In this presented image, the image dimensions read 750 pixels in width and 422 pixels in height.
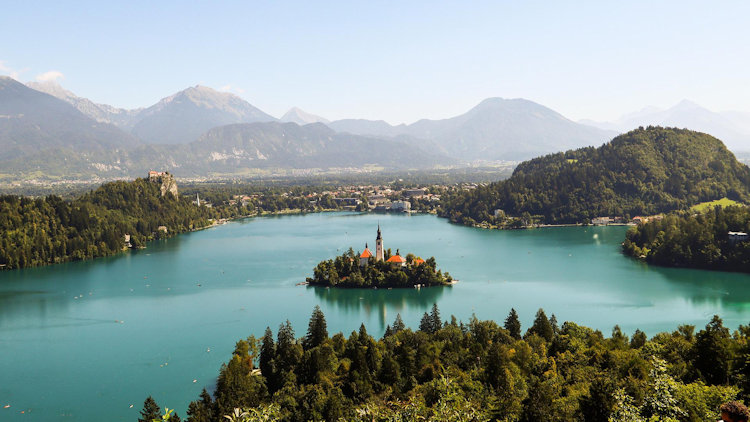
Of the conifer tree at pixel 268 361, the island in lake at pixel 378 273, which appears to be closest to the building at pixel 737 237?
the island in lake at pixel 378 273

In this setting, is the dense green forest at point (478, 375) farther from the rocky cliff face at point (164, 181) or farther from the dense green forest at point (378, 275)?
the rocky cliff face at point (164, 181)

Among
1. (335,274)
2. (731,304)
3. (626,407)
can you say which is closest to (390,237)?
(335,274)

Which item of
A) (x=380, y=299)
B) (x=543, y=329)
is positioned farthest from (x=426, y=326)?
A: (x=380, y=299)

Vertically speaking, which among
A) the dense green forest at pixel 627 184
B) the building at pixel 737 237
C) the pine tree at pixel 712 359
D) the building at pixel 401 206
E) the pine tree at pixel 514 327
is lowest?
the pine tree at pixel 514 327

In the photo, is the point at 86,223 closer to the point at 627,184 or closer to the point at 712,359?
the point at 712,359

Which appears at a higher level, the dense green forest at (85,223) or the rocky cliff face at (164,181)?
the rocky cliff face at (164,181)

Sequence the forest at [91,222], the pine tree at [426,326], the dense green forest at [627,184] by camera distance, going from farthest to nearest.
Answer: the dense green forest at [627,184] → the forest at [91,222] → the pine tree at [426,326]

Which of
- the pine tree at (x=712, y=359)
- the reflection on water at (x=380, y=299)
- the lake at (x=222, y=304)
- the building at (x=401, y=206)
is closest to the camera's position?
the pine tree at (x=712, y=359)
